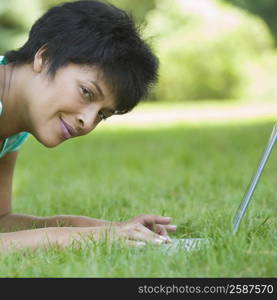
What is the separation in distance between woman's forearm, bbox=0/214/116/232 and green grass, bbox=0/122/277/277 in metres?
0.35

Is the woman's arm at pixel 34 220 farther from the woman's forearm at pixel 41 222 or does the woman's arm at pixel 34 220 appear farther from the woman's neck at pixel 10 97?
the woman's neck at pixel 10 97

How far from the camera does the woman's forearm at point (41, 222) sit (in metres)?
2.76

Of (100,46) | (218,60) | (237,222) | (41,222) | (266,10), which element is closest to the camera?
(237,222)

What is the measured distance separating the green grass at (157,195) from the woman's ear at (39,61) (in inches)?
27.6

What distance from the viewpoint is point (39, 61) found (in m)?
2.56

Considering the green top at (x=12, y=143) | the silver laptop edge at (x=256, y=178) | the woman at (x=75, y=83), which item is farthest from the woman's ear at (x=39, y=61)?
the silver laptop edge at (x=256, y=178)

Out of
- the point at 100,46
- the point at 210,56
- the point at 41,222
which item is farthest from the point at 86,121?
the point at 210,56

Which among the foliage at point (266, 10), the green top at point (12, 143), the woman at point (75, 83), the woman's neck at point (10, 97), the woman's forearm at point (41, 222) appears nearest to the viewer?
the woman at point (75, 83)

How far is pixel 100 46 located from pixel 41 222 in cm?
81

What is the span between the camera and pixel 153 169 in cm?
518

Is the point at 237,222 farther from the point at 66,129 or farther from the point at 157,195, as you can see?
the point at 157,195

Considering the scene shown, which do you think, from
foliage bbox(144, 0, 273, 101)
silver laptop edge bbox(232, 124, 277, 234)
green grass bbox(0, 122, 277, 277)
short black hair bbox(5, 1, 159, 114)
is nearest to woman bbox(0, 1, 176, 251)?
short black hair bbox(5, 1, 159, 114)
